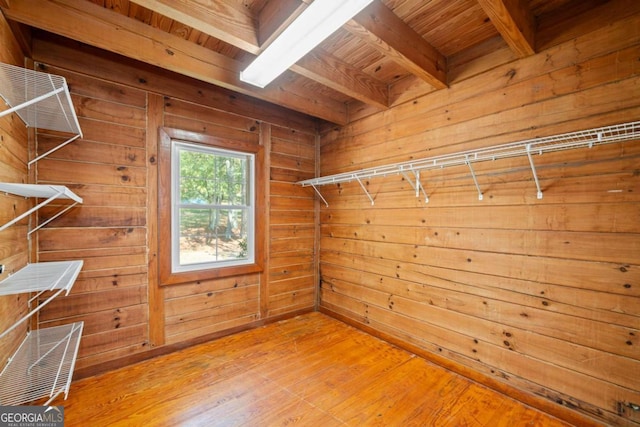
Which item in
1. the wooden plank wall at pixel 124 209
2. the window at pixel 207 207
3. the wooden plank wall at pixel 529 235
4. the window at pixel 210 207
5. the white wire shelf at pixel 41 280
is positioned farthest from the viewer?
the window at pixel 210 207

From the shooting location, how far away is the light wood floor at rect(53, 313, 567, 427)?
1.64 meters

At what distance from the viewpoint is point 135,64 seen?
2.21 meters

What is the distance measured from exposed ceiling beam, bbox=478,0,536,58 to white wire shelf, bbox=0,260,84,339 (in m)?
2.36

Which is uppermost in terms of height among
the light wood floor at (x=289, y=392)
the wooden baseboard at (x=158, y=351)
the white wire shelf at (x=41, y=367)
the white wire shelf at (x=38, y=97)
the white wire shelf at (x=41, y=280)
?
the white wire shelf at (x=38, y=97)

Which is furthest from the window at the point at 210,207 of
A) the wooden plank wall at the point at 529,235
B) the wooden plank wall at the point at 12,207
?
the wooden plank wall at the point at 529,235

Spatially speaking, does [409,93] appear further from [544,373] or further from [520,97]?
[544,373]

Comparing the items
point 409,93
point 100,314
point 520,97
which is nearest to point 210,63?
point 409,93

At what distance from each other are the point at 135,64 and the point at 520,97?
2.92 m

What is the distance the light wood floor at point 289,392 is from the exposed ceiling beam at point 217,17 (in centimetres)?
231

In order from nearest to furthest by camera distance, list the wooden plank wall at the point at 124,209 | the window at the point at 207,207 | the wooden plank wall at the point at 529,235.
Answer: the wooden plank wall at the point at 529,235, the wooden plank wall at the point at 124,209, the window at the point at 207,207

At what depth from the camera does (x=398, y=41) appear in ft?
5.79

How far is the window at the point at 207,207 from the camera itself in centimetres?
237

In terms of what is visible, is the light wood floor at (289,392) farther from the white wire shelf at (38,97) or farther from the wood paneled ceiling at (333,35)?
the wood paneled ceiling at (333,35)

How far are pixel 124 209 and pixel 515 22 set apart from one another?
2948 millimetres
